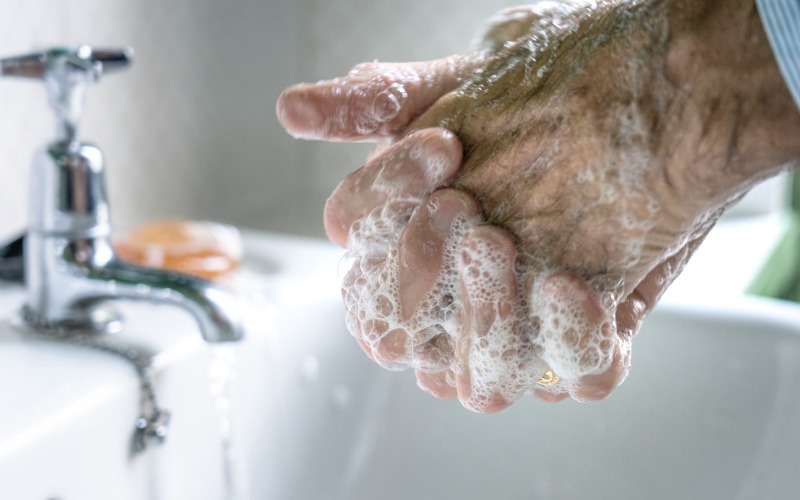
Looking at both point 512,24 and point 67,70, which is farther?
point 67,70

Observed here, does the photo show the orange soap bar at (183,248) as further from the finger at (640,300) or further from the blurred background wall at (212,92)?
the finger at (640,300)

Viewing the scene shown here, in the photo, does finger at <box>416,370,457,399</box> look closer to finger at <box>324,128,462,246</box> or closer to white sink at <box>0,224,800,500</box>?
finger at <box>324,128,462,246</box>

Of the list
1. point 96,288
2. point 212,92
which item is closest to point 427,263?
point 96,288

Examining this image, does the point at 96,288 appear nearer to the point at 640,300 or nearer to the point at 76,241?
the point at 76,241

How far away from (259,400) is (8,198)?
0.28 m

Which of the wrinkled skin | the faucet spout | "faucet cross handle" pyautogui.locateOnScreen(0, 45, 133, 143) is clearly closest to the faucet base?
the faucet spout

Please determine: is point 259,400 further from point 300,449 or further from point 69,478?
point 69,478

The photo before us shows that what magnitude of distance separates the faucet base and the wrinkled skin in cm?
27

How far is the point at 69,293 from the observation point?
23.9 inches

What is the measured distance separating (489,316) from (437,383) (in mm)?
79

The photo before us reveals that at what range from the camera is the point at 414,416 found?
778mm

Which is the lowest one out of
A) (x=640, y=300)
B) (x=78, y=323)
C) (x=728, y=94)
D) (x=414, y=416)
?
(x=414, y=416)

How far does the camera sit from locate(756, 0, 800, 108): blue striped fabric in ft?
1.03

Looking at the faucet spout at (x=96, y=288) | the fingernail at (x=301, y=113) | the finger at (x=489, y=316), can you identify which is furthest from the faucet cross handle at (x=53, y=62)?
the finger at (x=489, y=316)
